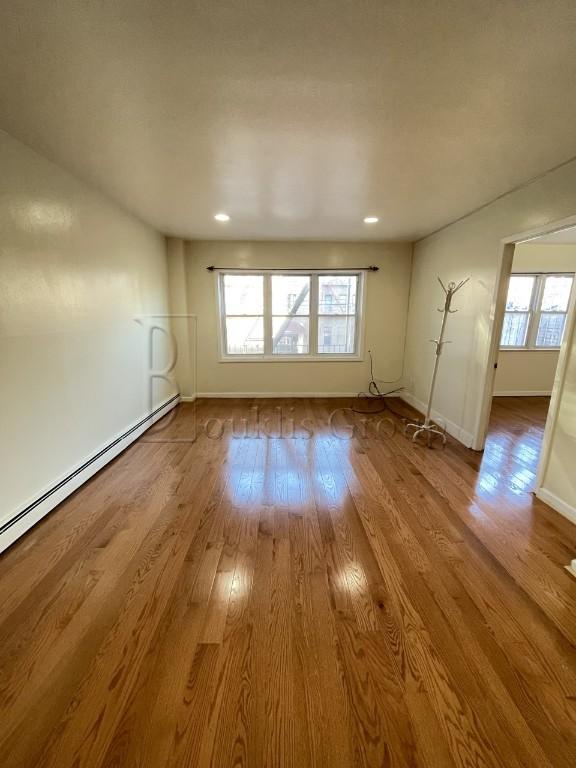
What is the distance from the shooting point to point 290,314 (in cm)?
475

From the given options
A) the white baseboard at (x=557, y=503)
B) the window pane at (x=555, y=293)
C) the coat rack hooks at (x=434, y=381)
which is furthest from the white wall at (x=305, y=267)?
the white baseboard at (x=557, y=503)

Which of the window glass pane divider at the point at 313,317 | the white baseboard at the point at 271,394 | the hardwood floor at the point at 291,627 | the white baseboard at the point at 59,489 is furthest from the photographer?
the white baseboard at the point at 271,394

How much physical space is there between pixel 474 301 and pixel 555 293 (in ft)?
9.77

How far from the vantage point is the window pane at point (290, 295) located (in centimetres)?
464

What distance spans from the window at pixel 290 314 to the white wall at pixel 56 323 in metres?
1.75

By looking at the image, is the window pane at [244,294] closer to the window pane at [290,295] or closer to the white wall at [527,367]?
the window pane at [290,295]

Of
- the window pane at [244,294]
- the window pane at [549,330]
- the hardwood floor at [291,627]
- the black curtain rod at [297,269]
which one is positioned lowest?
the hardwood floor at [291,627]

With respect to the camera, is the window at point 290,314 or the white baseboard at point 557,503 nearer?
the white baseboard at point 557,503

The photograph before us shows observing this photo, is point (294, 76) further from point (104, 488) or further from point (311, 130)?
point (104, 488)

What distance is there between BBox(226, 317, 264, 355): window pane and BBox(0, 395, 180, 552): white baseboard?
6.44 feet

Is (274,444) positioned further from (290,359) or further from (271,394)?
(290,359)

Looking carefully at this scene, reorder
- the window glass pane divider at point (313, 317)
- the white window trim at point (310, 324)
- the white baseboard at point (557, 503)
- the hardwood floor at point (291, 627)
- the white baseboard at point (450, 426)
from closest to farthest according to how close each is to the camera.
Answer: the hardwood floor at point (291, 627) → the white baseboard at point (557, 503) → the white baseboard at point (450, 426) → the white window trim at point (310, 324) → the window glass pane divider at point (313, 317)

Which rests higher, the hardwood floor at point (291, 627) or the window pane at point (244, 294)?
the window pane at point (244, 294)

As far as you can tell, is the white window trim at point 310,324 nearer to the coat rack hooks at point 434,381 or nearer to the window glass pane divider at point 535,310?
the coat rack hooks at point 434,381
